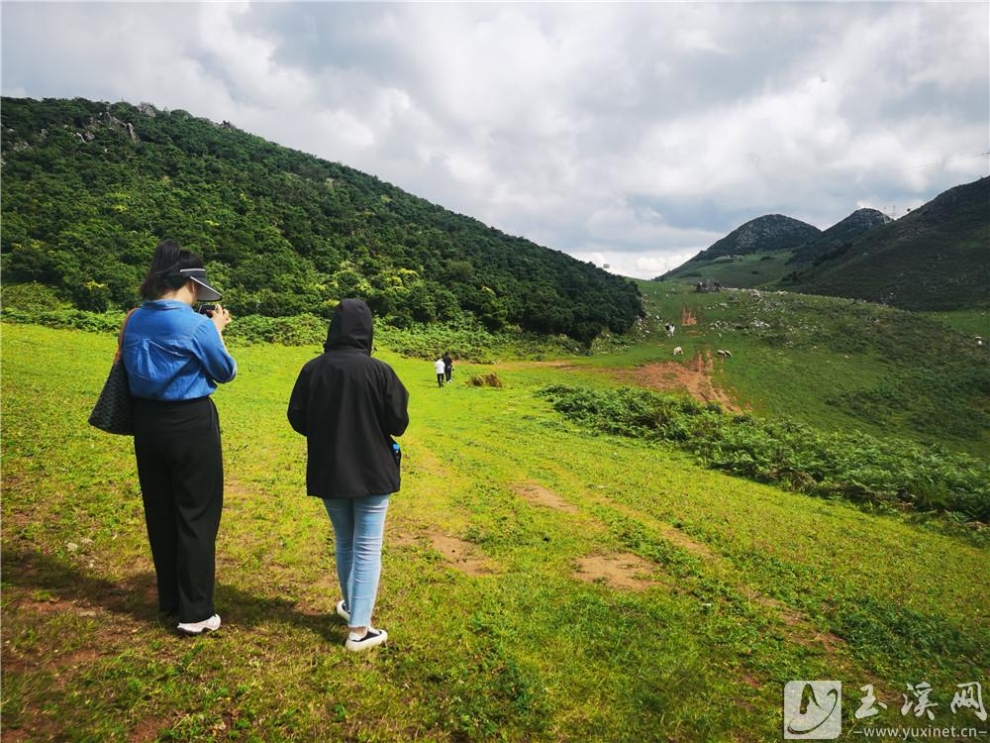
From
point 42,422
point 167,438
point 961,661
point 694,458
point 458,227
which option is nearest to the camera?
point 167,438

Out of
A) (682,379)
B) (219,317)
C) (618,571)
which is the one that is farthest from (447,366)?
(219,317)

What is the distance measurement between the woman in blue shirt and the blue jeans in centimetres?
102

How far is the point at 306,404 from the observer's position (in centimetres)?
399

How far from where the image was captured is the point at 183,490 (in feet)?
12.4

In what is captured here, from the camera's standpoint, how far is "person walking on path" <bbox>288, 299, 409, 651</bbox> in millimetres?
3852

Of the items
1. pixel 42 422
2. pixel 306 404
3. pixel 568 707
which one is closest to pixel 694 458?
pixel 568 707

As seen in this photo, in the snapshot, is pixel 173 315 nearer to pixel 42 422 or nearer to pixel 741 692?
pixel 741 692

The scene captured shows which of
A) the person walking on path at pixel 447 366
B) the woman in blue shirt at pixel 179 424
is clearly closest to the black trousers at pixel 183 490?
the woman in blue shirt at pixel 179 424

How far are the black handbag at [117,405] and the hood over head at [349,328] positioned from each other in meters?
1.48

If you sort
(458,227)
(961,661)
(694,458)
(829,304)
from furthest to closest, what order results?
(458,227), (829,304), (694,458), (961,661)

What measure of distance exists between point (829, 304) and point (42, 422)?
71191mm

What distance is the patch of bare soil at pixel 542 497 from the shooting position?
30.1ft

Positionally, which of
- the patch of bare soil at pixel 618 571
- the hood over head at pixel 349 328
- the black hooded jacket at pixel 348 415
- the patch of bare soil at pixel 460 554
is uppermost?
the hood over head at pixel 349 328

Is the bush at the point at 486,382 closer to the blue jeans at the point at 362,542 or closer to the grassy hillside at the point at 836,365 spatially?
the grassy hillside at the point at 836,365
